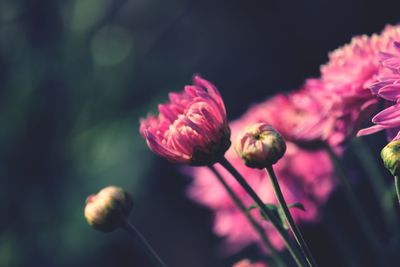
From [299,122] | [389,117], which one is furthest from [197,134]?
[299,122]

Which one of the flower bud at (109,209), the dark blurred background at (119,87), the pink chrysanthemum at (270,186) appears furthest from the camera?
the dark blurred background at (119,87)

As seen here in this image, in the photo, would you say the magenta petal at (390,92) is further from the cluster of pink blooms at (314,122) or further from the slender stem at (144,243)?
the slender stem at (144,243)

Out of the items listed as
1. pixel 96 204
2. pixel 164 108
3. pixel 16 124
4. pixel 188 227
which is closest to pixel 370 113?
pixel 164 108

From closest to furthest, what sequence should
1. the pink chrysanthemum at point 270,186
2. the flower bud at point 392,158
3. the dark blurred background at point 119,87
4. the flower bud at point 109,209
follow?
the flower bud at point 392,158 → the flower bud at point 109,209 → the pink chrysanthemum at point 270,186 → the dark blurred background at point 119,87

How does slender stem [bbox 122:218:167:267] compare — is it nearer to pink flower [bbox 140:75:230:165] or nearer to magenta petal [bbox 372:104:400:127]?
pink flower [bbox 140:75:230:165]

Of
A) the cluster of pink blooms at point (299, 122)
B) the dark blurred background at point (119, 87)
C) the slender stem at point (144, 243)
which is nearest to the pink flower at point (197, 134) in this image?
the cluster of pink blooms at point (299, 122)

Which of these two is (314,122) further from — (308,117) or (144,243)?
(144,243)

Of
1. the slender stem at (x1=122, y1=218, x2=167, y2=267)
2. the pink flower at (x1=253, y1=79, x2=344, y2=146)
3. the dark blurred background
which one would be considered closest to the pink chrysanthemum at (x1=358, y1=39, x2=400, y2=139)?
the pink flower at (x1=253, y1=79, x2=344, y2=146)
